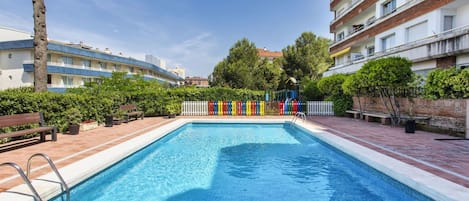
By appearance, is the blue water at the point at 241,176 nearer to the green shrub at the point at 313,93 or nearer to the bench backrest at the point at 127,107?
the bench backrest at the point at 127,107

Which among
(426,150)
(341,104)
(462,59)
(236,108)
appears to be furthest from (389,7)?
(426,150)

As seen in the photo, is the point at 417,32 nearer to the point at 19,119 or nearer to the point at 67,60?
the point at 19,119

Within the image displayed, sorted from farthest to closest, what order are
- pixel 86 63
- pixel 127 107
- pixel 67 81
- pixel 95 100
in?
1. pixel 86 63
2. pixel 67 81
3. pixel 127 107
4. pixel 95 100

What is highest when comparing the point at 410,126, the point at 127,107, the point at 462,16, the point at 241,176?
the point at 462,16

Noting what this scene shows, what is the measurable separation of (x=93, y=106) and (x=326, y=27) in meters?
32.7

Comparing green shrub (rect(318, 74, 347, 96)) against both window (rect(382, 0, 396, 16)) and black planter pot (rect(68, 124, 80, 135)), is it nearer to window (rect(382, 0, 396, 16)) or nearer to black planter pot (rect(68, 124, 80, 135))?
window (rect(382, 0, 396, 16))

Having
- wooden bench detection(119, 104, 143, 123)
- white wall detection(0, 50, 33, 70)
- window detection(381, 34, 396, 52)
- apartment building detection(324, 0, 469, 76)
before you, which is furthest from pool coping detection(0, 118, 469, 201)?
white wall detection(0, 50, 33, 70)

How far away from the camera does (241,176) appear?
647 cm

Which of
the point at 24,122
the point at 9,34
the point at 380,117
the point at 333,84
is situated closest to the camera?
the point at 24,122

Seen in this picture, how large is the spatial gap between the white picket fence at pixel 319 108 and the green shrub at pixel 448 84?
27.3 ft

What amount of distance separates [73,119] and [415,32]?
2220cm

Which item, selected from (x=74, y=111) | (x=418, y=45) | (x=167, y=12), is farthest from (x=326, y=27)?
(x=74, y=111)

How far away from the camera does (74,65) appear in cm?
3812

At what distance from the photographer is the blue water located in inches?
205
